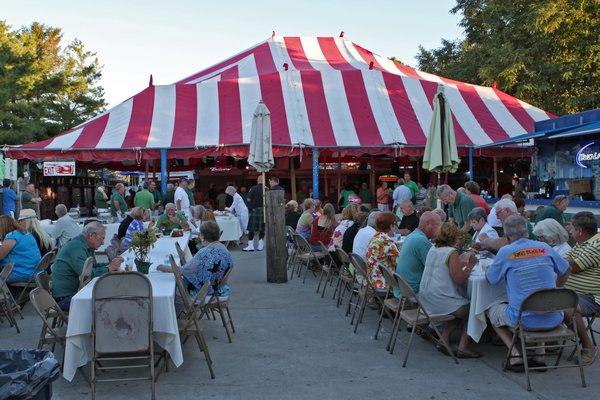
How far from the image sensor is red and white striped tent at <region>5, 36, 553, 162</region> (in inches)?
556

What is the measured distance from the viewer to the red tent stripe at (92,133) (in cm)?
1403

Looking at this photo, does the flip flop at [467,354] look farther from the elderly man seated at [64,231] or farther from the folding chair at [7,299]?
the elderly man seated at [64,231]

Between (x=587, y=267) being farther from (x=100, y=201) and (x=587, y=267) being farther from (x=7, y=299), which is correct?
(x=100, y=201)

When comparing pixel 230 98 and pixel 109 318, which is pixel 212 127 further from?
pixel 109 318

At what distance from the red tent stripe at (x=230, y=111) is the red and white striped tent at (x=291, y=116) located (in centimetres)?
3

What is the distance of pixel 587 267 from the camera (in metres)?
4.42

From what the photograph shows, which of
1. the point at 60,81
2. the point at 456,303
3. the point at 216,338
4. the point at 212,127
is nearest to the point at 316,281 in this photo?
the point at 216,338

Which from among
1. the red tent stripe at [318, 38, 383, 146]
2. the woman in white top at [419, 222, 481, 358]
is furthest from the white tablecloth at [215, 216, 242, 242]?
the woman in white top at [419, 222, 481, 358]

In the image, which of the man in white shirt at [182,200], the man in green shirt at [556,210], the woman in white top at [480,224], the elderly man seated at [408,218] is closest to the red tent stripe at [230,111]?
the man in white shirt at [182,200]

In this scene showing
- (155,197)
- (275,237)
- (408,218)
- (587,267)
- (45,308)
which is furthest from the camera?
(155,197)

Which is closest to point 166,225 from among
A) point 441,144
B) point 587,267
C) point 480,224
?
point 441,144

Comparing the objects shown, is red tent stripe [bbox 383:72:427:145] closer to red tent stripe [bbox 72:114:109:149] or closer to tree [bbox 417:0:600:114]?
tree [bbox 417:0:600:114]

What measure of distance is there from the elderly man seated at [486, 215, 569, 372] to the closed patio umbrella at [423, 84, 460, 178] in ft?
16.0

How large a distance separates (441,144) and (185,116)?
26.9 feet
